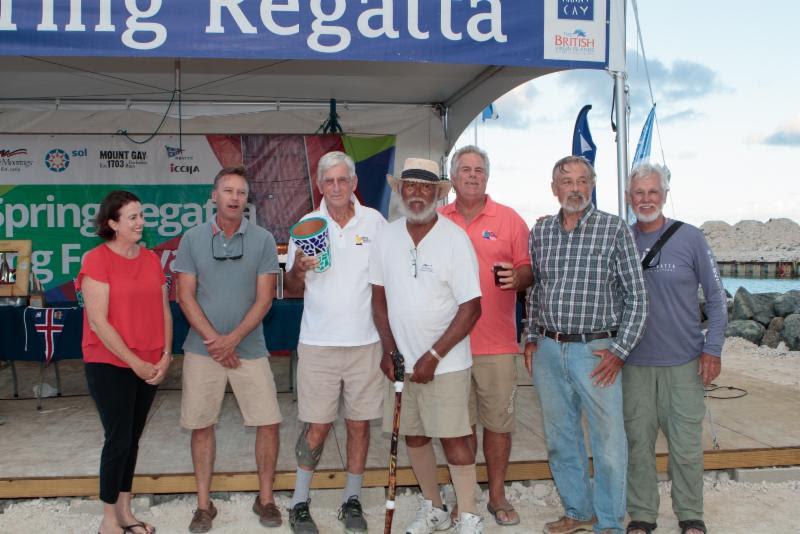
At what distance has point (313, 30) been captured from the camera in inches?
150

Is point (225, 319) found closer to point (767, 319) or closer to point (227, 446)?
point (227, 446)

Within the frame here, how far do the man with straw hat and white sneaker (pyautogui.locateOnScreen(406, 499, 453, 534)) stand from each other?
16cm

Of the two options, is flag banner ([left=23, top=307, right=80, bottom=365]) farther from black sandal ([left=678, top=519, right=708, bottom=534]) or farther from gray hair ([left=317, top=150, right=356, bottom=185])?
black sandal ([left=678, top=519, right=708, bottom=534])

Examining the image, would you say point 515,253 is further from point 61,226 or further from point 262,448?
point 61,226

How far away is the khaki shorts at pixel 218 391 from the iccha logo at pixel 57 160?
5.26 m

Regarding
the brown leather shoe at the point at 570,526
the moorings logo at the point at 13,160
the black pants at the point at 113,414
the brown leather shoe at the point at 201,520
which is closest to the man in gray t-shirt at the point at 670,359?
the brown leather shoe at the point at 570,526

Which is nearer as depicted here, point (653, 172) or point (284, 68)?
point (653, 172)

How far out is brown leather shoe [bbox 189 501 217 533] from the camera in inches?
129

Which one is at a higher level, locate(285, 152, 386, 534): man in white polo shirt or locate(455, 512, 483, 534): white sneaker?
locate(285, 152, 386, 534): man in white polo shirt

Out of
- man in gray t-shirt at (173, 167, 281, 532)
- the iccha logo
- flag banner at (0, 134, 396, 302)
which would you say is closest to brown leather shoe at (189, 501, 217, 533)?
man in gray t-shirt at (173, 167, 281, 532)

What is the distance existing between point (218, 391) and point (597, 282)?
1.82 meters

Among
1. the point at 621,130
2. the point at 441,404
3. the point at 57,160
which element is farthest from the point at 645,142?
the point at 57,160

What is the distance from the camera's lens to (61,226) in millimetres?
7516

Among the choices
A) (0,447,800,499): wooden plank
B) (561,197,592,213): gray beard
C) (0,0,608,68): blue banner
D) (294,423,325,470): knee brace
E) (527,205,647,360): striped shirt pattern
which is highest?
(0,0,608,68): blue banner
